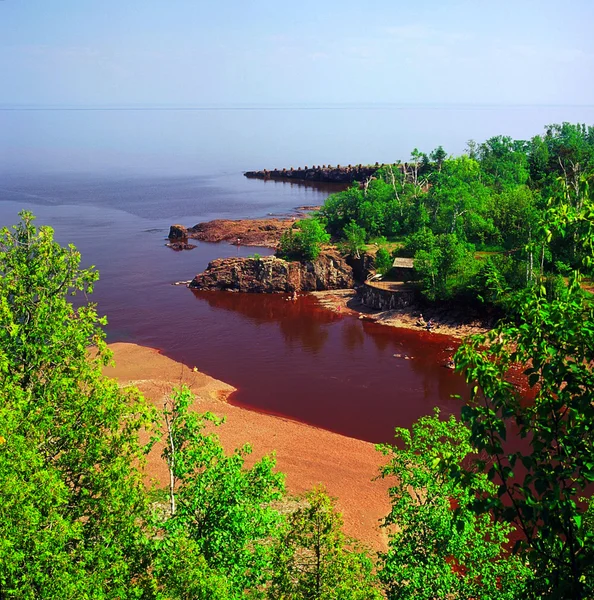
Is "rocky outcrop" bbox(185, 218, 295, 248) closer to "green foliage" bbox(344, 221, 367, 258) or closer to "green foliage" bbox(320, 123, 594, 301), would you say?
"green foliage" bbox(320, 123, 594, 301)

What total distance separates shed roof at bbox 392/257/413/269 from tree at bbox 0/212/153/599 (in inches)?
1748

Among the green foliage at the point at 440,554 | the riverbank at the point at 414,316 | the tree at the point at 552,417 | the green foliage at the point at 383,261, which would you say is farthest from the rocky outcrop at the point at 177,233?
the tree at the point at 552,417

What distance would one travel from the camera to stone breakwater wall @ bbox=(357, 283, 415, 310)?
183 ft

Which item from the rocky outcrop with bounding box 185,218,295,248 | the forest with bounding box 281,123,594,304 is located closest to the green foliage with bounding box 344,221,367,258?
the forest with bounding box 281,123,594,304

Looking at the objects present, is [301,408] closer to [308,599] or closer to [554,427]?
[308,599]

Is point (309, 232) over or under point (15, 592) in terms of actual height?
over

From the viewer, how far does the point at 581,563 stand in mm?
7156

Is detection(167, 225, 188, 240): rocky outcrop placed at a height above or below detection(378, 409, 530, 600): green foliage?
above

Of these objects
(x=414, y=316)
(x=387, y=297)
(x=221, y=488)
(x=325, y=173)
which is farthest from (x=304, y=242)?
(x=325, y=173)

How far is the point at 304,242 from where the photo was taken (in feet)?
216

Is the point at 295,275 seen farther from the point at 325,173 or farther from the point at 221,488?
A: the point at 325,173

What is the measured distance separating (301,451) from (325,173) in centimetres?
14263

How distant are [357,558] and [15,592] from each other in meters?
8.11

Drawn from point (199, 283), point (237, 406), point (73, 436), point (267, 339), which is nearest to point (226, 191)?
point (199, 283)
